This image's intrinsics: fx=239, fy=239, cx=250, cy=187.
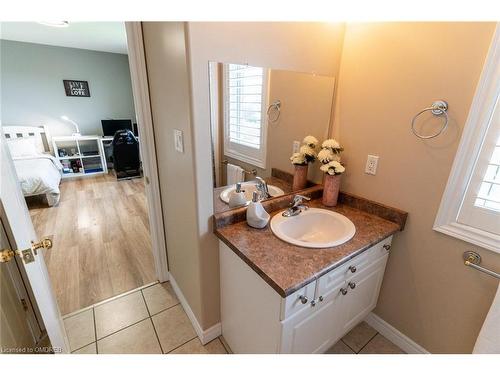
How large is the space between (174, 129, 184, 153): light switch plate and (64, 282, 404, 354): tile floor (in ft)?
3.99

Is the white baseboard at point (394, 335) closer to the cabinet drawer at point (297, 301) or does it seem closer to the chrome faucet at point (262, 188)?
the cabinet drawer at point (297, 301)

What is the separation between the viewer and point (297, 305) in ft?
3.20

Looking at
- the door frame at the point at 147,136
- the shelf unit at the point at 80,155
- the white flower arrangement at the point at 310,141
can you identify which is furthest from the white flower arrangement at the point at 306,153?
the shelf unit at the point at 80,155

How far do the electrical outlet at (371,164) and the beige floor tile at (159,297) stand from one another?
1.67 metres

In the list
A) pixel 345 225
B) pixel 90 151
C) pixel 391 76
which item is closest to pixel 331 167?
pixel 345 225

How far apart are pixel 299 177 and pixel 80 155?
4.78m

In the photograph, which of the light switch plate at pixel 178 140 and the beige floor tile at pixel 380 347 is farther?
the beige floor tile at pixel 380 347

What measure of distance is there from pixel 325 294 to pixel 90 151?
18.3ft

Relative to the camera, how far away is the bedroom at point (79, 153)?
2.22 m

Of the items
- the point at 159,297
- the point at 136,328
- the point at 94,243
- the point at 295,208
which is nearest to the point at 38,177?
the point at 94,243

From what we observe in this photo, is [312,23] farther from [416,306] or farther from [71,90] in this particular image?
[71,90]

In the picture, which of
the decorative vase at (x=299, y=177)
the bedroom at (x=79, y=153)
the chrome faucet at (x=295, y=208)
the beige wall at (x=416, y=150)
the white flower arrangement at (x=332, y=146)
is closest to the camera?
the beige wall at (x=416, y=150)

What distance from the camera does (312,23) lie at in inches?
49.9

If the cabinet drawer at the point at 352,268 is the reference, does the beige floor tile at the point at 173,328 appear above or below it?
below
